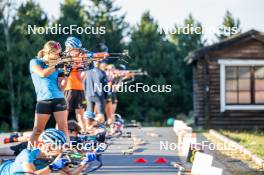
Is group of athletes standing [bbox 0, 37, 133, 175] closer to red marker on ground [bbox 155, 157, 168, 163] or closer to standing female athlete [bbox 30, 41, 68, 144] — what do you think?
standing female athlete [bbox 30, 41, 68, 144]

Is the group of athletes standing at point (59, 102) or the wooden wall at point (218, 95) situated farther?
the wooden wall at point (218, 95)

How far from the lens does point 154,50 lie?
121 feet

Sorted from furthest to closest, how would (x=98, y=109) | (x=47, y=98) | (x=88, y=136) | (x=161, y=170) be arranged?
(x=98, y=109) → (x=88, y=136) → (x=161, y=170) → (x=47, y=98)

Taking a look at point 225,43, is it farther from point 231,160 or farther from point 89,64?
point 89,64

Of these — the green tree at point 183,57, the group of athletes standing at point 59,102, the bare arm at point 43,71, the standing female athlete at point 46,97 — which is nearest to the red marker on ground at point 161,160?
the group of athletes standing at point 59,102

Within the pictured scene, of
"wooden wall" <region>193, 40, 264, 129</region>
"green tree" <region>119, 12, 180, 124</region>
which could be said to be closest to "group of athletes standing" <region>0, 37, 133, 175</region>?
"wooden wall" <region>193, 40, 264, 129</region>

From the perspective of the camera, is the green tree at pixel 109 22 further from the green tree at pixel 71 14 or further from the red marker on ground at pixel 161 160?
the red marker on ground at pixel 161 160

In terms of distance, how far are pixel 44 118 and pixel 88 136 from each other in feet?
6.06

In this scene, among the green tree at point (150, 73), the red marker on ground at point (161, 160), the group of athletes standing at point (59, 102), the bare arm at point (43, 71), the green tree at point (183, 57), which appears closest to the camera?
the group of athletes standing at point (59, 102)

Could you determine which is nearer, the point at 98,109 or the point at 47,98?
the point at 47,98

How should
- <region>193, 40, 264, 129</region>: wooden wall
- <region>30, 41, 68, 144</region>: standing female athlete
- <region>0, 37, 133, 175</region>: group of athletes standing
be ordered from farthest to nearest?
<region>193, 40, 264, 129</region>: wooden wall < <region>30, 41, 68, 144</region>: standing female athlete < <region>0, 37, 133, 175</region>: group of athletes standing

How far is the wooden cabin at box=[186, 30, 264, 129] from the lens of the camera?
79.8 ft

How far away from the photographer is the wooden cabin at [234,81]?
24.3 m

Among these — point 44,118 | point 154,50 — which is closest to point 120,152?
point 44,118
